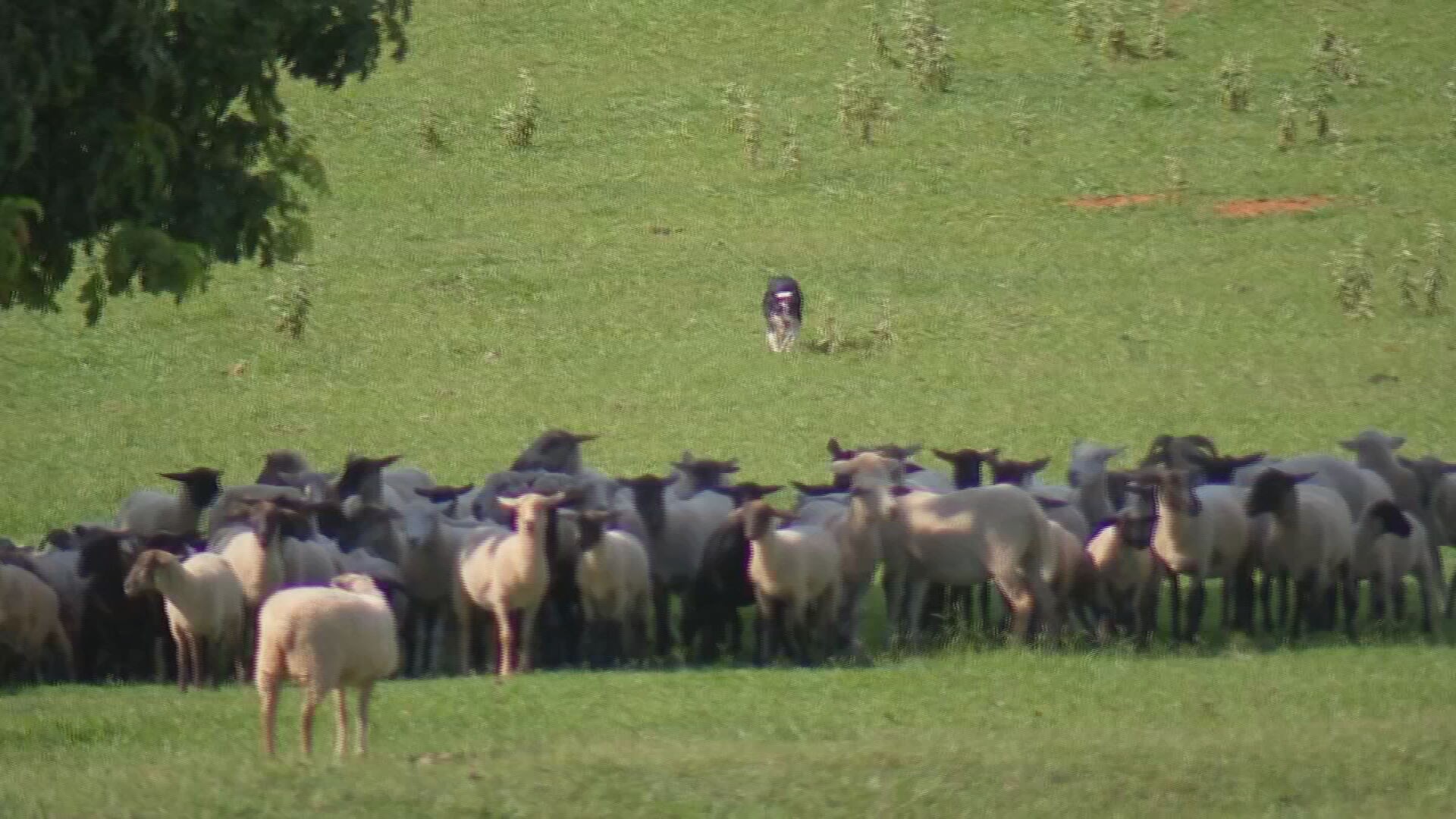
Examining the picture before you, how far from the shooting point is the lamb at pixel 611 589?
14.5m

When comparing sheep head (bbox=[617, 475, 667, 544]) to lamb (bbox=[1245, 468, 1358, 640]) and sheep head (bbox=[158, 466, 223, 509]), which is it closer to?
sheep head (bbox=[158, 466, 223, 509])

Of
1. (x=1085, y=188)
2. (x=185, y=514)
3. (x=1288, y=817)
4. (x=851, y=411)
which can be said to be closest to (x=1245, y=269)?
(x=1085, y=188)

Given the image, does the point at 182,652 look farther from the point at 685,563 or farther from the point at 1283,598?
the point at 1283,598

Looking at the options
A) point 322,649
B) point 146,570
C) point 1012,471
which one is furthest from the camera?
point 1012,471

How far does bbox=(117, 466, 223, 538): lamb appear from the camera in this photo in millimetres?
16516

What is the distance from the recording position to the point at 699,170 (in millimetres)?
35812

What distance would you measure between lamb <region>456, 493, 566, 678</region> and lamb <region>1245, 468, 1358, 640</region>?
4.82 m

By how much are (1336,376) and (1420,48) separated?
15625mm

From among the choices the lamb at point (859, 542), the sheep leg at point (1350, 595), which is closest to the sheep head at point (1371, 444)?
the sheep leg at point (1350, 595)

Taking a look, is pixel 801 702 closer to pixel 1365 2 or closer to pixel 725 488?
pixel 725 488

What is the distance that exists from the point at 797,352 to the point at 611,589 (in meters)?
13.5

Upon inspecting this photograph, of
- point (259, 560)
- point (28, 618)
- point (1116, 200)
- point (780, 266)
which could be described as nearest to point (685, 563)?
point (259, 560)

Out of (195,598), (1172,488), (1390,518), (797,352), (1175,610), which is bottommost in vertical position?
(1175,610)

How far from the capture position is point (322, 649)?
1031cm
